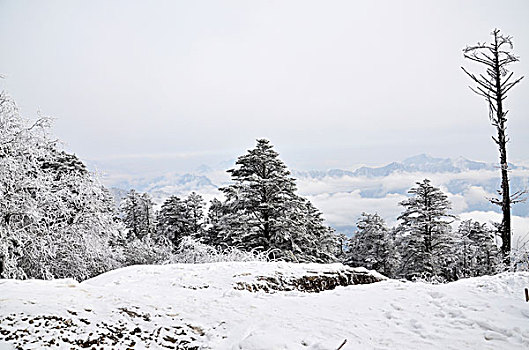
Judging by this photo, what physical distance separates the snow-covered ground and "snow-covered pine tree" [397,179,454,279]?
16599 millimetres

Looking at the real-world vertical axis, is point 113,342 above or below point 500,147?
below

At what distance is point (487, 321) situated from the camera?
5.23m

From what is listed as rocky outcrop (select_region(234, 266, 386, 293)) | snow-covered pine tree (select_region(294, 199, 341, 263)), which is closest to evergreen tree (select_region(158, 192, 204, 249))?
snow-covered pine tree (select_region(294, 199, 341, 263))

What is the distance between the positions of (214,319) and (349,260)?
3107 cm

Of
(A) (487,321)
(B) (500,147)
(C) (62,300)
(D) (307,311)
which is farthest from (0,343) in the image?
(B) (500,147)

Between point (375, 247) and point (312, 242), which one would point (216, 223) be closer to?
point (312, 242)

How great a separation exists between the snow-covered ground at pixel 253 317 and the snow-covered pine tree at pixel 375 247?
2509cm

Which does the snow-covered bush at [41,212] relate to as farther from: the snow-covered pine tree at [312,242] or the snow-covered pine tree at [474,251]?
the snow-covered pine tree at [474,251]

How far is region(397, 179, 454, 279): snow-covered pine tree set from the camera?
22.8 meters

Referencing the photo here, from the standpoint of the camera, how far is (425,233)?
2312 centimetres

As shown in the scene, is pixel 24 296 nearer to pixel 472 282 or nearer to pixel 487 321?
pixel 487 321

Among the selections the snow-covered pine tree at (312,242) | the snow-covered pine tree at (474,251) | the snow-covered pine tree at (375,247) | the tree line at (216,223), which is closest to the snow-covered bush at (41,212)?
the tree line at (216,223)

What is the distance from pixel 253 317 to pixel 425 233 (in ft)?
68.0

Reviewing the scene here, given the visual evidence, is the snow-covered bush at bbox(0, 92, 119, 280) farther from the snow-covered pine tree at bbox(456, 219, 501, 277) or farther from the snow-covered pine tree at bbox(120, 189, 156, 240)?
the snow-covered pine tree at bbox(456, 219, 501, 277)
